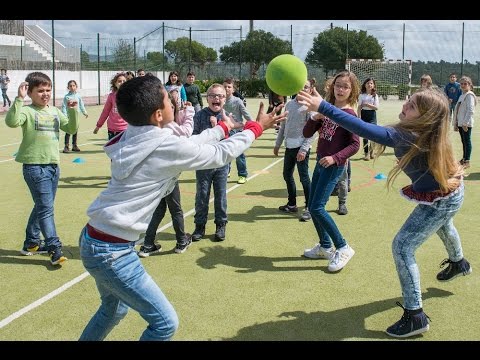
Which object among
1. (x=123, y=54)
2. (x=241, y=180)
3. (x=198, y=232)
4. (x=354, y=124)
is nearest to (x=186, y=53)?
(x=123, y=54)

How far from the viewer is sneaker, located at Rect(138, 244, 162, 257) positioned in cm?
586

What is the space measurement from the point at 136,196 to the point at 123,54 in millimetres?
33646

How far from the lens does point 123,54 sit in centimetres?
3484

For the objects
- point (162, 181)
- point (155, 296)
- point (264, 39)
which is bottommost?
point (155, 296)

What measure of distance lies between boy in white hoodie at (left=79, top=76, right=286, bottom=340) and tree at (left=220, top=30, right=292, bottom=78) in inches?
1506

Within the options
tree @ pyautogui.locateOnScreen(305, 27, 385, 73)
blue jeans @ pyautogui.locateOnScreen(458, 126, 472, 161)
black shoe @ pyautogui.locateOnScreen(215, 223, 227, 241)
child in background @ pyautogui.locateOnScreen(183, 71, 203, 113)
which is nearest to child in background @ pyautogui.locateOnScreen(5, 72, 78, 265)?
black shoe @ pyautogui.locateOnScreen(215, 223, 227, 241)

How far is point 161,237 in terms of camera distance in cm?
653

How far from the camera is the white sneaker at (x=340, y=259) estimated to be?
5.35 metres

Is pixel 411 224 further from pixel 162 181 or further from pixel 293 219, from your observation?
pixel 293 219

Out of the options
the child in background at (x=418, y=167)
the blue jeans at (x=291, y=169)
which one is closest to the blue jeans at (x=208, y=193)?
the blue jeans at (x=291, y=169)

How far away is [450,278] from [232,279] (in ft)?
6.75

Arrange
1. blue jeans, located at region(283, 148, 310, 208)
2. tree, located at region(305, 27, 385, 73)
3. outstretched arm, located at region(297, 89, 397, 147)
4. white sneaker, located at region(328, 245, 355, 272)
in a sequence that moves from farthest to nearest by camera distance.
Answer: tree, located at region(305, 27, 385, 73), blue jeans, located at region(283, 148, 310, 208), white sneaker, located at region(328, 245, 355, 272), outstretched arm, located at region(297, 89, 397, 147)

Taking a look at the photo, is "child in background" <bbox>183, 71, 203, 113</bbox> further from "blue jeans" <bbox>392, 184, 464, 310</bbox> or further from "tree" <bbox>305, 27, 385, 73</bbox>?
"tree" <bbox>305, 27, 385, 73</bbox>

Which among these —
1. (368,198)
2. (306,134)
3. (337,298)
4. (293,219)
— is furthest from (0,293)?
(368,198)
